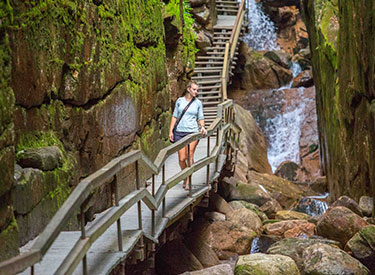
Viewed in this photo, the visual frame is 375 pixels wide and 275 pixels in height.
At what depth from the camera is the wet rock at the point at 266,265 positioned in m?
7.92

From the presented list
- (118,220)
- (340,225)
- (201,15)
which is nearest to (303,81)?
(201,15)

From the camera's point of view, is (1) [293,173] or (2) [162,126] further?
(1) [293,173]

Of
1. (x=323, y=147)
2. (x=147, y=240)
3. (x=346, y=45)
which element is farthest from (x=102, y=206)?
(x=323, y=147)

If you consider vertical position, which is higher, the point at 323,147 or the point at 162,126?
the point at 162,126

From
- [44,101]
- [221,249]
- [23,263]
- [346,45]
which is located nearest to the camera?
[23,263]

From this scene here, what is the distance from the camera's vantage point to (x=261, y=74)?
89.1 feet

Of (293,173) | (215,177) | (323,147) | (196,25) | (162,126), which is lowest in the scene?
(293,173)

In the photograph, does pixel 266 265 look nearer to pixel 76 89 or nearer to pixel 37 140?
pixel 76 89

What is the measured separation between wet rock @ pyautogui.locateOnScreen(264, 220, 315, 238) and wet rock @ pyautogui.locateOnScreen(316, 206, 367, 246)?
0.69m

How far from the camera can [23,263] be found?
10.5 feet

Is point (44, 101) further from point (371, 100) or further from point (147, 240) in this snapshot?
point (371, 100)

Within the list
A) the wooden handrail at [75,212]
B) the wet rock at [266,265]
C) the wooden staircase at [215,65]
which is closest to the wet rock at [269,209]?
the wooden staircase at [215,65]

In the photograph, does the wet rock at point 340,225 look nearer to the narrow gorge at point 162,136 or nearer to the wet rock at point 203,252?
the narrow gorge at point 162,136

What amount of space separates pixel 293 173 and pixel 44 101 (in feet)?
55.4
